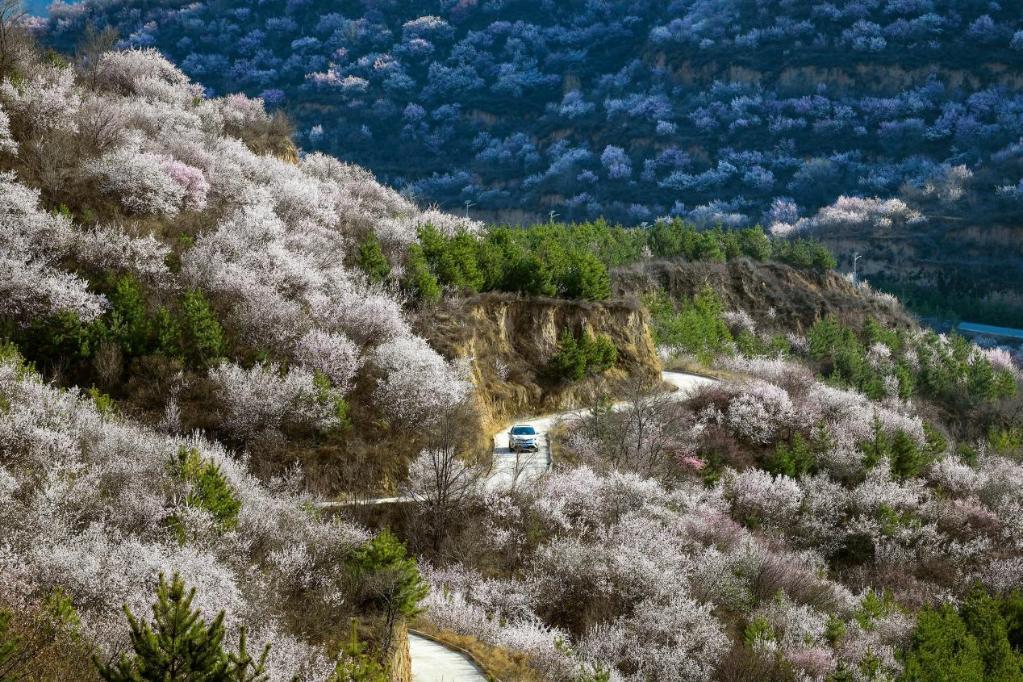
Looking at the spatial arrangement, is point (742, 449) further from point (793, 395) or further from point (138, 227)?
point (138, 227)

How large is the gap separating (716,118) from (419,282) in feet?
502

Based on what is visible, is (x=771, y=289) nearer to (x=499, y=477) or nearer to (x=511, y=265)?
(x=511, y=265)

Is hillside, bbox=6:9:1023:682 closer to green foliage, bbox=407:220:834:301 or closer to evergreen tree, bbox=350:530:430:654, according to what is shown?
evergreen tree, bbox=350:530:430:654

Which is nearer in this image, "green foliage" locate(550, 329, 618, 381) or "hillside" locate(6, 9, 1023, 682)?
"hillside" locate(6, 9, 1023, 682)

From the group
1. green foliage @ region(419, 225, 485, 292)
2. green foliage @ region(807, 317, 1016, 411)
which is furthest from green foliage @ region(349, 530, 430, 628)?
green foliage @ region(807, 317, 1016, 411)

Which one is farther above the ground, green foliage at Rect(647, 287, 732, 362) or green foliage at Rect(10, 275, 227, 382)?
green foliage at Rect(10, 275, 227, 382)

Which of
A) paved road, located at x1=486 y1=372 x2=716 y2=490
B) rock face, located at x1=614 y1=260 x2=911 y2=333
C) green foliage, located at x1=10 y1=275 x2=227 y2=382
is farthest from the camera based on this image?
rock face, located at x1=614 y1=260 x2=911 y2=333

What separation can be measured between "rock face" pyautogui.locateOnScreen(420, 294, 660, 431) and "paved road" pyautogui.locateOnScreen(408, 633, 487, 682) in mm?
18134

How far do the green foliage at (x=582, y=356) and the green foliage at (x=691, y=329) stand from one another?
56.7 feet

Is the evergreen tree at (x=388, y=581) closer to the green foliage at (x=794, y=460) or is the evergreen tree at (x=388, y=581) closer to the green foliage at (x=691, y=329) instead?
the green foliage at (x=794, y=460)

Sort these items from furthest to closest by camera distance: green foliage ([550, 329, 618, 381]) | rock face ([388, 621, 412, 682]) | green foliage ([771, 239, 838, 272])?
1. green foliage ([771, 239, 838, 272])
2. green foliage ([550, 329, 618, 381])
3. rock face ([388, 621, 412, 682])

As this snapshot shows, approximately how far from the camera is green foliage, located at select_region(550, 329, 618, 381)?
146 ft

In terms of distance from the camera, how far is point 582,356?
4450cm

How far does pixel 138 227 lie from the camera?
109ft
